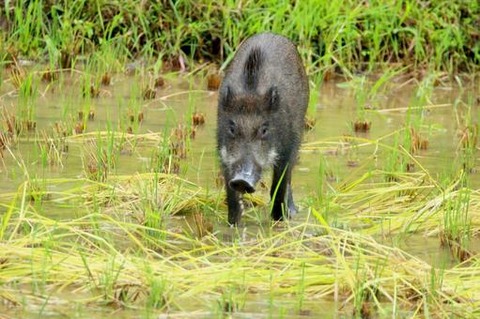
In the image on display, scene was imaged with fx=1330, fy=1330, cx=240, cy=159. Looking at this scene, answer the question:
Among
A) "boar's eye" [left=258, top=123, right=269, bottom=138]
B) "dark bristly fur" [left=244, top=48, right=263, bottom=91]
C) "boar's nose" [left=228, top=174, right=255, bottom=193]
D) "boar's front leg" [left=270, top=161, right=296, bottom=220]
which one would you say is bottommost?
"boar's front leg" [left=270, top=161, right=296, bottom=220]

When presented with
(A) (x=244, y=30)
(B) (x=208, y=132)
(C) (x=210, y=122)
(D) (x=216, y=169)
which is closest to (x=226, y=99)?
(D) (x=216, y=169)

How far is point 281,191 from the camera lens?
7.84 metres

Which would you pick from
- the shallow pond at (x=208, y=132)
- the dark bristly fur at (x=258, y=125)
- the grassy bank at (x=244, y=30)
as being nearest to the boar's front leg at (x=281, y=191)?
the dark bristly fur at (x=258, y=125)

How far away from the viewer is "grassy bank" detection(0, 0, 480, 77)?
40.4 feet

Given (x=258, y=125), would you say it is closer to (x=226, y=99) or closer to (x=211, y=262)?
(x=226, y=99)

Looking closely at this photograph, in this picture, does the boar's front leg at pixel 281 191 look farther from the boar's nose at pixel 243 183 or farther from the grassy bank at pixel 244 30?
the grassy bank at pixel 244 30

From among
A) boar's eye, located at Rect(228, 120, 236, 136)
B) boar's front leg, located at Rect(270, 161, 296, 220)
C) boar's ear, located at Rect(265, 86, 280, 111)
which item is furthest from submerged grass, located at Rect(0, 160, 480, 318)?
boar's ear, located at Rect(265, 86, 280, 111)

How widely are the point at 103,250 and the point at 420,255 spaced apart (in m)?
1.77

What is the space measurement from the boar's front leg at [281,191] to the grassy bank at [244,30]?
13.8ft

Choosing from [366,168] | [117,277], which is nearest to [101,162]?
[366,168]

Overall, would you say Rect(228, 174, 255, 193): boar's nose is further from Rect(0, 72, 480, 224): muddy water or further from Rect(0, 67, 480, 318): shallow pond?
Rect(0, 72, 480, 224): muddy water

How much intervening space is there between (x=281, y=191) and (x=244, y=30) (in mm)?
5179

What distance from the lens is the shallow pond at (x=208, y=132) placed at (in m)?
8.53

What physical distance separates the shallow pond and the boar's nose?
0.32m
